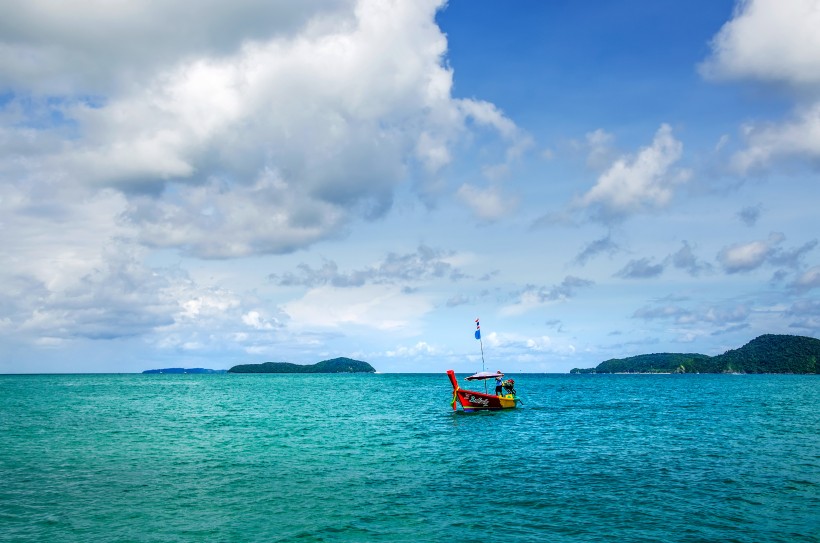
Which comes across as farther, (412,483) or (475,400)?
A: (475,400)

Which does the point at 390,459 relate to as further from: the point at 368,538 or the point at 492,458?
the point at 368,538

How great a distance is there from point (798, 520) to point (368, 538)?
18556 millimetres

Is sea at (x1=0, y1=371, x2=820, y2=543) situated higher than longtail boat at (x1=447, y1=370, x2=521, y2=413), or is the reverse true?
longtail boat at (x1=447, y1=370, x2=521, y2=413)

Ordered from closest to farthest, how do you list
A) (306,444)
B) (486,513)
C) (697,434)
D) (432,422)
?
(486,513)
(306,444)
(697,434)
(432,422)

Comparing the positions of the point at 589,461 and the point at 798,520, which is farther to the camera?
the point at 589,461

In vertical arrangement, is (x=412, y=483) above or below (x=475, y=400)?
below

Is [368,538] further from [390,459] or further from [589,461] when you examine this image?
[589,461]

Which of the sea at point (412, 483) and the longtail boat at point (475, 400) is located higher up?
the longtail boat at point (475, 400)

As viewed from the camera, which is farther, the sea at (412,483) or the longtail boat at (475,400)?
the longtail boat at (475,400)

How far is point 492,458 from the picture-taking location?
3819cm

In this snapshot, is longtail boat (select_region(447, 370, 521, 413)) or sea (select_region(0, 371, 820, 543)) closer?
sea (select_region(0, 371, 820, 543))

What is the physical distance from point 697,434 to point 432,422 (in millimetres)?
27084

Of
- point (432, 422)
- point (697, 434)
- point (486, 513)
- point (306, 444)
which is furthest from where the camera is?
point (432, 422)

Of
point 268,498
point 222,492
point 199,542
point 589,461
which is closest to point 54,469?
point 222,492
